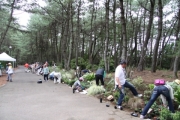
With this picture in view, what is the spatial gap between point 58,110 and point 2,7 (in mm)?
22503

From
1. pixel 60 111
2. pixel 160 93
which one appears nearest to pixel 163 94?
pixel 160 93

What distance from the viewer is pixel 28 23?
42.7m

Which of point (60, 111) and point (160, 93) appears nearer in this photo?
point (160, 93)

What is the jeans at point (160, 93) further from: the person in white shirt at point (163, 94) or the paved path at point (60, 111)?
the paved path at point (60, 111)

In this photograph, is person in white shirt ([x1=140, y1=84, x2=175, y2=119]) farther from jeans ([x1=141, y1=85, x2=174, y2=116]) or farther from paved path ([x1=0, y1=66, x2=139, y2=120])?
paved path ([x1=0, y1=66, x2=139, y2=120])

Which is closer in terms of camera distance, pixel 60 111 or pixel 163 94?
pixel 163 94

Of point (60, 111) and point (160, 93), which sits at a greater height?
point (160, 93)

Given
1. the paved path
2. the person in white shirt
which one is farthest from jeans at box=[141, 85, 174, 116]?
the paved path

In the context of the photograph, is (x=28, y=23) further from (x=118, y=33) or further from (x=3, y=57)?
(x=118, y=33)

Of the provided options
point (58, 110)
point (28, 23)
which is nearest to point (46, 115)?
point (58, 110)

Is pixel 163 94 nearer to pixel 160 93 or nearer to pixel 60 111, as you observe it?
pixel 160 93

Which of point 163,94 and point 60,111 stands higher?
point 163,94

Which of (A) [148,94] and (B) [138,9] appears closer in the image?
(A) [148,94]

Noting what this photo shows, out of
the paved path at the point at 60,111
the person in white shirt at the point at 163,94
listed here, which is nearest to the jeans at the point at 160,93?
the person in white shirt at the point at 163,94
